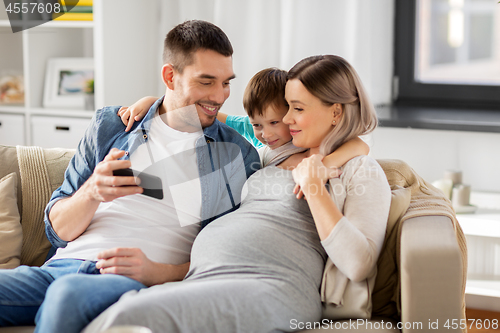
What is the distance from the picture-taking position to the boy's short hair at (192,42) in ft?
4.96

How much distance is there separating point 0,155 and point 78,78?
116cm

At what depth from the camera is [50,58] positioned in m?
Answer: 2.80

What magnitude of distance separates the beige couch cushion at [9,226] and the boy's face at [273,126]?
81 cm

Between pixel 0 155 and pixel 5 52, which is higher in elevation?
pixel 5 52

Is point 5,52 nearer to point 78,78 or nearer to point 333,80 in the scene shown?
point 78,78

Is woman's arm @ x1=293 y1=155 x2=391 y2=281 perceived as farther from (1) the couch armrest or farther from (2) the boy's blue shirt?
(2) the boy's blue shirt

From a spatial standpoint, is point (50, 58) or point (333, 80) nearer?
point (333, 80)

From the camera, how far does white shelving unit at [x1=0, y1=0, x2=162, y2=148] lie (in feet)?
8.52

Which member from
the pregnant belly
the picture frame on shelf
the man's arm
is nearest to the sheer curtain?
the picture frame on shelf

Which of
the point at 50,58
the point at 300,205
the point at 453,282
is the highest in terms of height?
the point at 50,58

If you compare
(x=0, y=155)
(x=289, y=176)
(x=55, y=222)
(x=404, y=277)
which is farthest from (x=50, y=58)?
(x=404, y=277)

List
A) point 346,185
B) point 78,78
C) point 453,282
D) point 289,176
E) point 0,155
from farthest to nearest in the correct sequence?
point 78,78, point 0,155, point 289,176, point 346,185, point 453,282

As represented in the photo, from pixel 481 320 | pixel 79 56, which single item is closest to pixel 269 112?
pixel 481 320

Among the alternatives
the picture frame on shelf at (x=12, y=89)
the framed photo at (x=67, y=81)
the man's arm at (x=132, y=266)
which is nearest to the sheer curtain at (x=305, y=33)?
the framed photo at (x=67, y=81)
